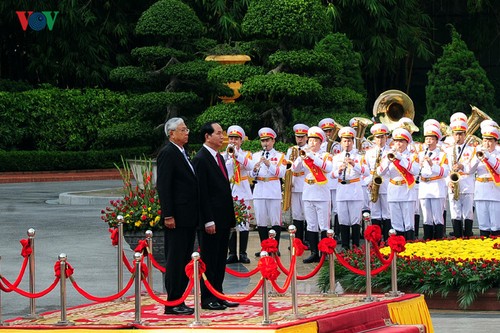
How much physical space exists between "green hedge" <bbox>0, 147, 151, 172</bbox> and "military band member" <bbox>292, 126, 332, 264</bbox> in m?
17.8

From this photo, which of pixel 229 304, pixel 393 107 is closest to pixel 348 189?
pixel 393 107

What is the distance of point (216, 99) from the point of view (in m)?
32.8

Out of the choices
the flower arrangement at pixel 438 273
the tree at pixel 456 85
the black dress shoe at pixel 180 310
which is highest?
the tree at pixel 456 85

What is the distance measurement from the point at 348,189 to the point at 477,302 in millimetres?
5265

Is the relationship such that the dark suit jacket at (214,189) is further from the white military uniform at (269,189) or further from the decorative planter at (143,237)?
the white military uniform at (269,189)

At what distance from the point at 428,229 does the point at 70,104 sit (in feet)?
64.1

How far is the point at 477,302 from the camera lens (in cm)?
1342

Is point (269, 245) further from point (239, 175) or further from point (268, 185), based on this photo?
point (239, 175)

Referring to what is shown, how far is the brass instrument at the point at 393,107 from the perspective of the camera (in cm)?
2383

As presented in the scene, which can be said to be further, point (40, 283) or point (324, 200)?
point (324, 200)

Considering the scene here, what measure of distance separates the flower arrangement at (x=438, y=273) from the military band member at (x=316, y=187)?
307 cm

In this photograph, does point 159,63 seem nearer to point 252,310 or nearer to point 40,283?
point 40,283

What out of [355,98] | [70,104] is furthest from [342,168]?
[70,104]

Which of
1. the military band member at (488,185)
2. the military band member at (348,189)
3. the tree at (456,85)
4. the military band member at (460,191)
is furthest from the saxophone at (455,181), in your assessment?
the tree at (456,85)
